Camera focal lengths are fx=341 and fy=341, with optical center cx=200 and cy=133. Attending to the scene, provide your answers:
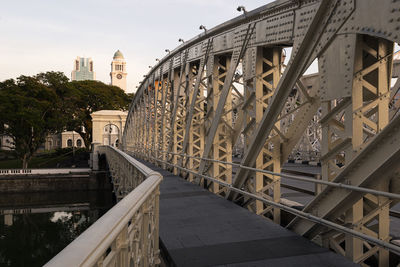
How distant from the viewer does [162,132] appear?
17.4 meters

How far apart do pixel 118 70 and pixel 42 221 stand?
119 metres

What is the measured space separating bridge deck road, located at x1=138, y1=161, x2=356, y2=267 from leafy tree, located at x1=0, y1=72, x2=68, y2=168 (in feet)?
121

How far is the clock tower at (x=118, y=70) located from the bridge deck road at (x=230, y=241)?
13782 cm

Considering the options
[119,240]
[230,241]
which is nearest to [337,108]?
[230,241]

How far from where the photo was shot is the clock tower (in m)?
139

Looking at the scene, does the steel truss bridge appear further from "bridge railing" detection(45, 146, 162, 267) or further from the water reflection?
the water reflection

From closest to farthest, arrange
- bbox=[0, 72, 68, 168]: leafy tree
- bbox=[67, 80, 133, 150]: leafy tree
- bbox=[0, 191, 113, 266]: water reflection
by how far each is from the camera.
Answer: bbox=[0, 191, 113, 266]: water reflection
bbox=[0, 72, 68, 168]: leafy tree
bbox=[67, 80, 133, 150]: leafy tree

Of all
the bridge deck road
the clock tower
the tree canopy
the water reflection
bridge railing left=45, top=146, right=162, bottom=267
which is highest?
the clock tower

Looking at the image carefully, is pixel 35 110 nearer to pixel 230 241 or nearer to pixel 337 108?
pixel 230 241

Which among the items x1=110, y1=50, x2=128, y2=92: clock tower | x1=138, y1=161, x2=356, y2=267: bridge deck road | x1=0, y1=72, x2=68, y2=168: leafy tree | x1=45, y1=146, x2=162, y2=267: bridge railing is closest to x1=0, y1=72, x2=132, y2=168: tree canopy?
x1=0, y1=72, x2=68, y2=168: leafy tree

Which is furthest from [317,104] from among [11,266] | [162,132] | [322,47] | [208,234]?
[11,266]

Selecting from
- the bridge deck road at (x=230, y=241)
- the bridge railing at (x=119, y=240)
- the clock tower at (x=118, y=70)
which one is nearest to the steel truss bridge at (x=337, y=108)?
the bridge deck road at (x=230, y=241)

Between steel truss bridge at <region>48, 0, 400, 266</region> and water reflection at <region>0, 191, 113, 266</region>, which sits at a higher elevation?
steel truss bridge at <region>48, 0, 400, 266</region>

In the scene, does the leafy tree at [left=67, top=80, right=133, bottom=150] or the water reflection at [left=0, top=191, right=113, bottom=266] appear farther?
the leafy tree at [left=67, top=80, right=133, bottom=150]
